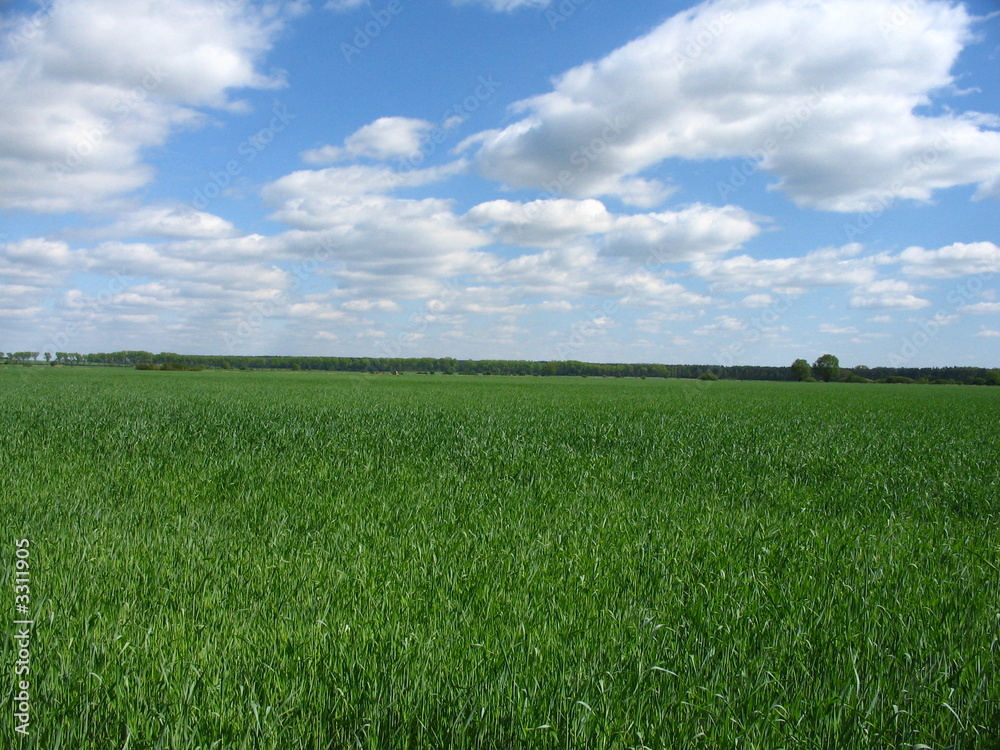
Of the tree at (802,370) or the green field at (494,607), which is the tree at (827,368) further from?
the green field at (494,607)

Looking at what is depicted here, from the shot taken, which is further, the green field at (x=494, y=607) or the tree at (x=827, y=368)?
the tree at (x=827, y=368)

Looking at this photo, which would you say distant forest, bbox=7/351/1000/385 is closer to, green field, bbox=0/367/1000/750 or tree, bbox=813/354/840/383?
tree, bbox=813/354/840/383

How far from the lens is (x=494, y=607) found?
14.3 feet

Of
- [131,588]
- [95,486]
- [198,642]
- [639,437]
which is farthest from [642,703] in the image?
[639,437]

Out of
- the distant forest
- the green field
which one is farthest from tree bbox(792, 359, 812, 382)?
the green field

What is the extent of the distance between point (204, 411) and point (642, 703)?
1848 centimetres

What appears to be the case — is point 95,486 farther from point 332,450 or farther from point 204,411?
point 204,411

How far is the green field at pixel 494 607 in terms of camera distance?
9.83 ft

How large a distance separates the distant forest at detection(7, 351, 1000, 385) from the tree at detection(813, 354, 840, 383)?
1.20m

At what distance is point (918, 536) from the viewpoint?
278 inches

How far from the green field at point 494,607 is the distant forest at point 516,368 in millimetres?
114199

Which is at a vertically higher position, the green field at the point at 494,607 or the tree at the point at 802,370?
the tree at the point at 802,370

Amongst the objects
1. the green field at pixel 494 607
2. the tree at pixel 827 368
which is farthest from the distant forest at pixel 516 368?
the green field at pixel 494 607

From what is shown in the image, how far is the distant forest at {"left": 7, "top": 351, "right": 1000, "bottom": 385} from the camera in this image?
123m
